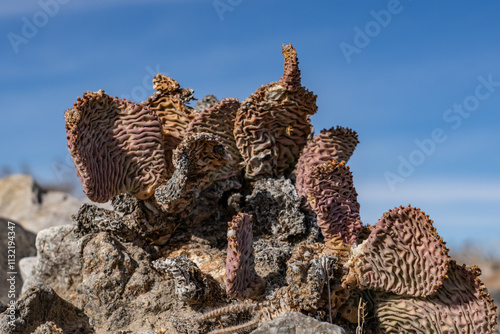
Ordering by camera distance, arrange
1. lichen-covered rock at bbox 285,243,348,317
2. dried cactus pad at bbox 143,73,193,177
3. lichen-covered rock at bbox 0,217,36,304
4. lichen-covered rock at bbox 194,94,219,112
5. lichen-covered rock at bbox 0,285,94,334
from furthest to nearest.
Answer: lichen-covered rock at bbox 0,217,36,304 → lichen-covered rock at bbox 194,94,219,112 → dried cactus pad at bbox 143,73,193,177 → lichen-covered rock at bbox 0,285,94,334 → lichen-covered rock at bbox 285,243,348,317

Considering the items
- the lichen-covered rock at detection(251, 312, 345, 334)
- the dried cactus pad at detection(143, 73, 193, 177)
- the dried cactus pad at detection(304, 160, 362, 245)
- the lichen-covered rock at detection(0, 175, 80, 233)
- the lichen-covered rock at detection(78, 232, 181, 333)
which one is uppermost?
the lichen-covered rock at detection(0, 175, 80, 233)

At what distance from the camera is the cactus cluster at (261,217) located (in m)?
4.60

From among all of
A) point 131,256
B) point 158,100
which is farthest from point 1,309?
point 158,100

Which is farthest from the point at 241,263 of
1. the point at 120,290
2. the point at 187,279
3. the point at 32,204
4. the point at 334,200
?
the point at 32,204

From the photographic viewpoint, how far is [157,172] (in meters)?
5.46

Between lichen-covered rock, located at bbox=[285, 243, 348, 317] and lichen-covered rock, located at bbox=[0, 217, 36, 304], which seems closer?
lichen-covered rock, located at bbox=[285, 243, 348, 317]

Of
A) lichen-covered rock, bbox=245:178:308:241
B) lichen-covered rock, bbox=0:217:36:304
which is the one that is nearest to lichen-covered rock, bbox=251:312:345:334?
lichen-covered rock, bbox=245:178:308:241

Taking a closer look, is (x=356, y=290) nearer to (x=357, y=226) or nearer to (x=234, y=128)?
(x=357, y=226)

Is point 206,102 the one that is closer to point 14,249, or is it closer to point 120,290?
point 120,290

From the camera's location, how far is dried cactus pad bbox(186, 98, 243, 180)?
5594 mm

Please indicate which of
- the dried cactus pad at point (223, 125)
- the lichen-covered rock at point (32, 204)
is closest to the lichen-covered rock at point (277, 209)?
the dried cactus pad at point (223, 125)

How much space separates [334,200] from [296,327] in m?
1.35

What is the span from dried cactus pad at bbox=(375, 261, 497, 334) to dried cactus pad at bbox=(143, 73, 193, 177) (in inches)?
102

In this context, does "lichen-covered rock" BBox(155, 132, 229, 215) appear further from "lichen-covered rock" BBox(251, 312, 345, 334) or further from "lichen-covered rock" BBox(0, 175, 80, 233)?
"lichen-covered rock" BBox(0, 175, 80, 233)
